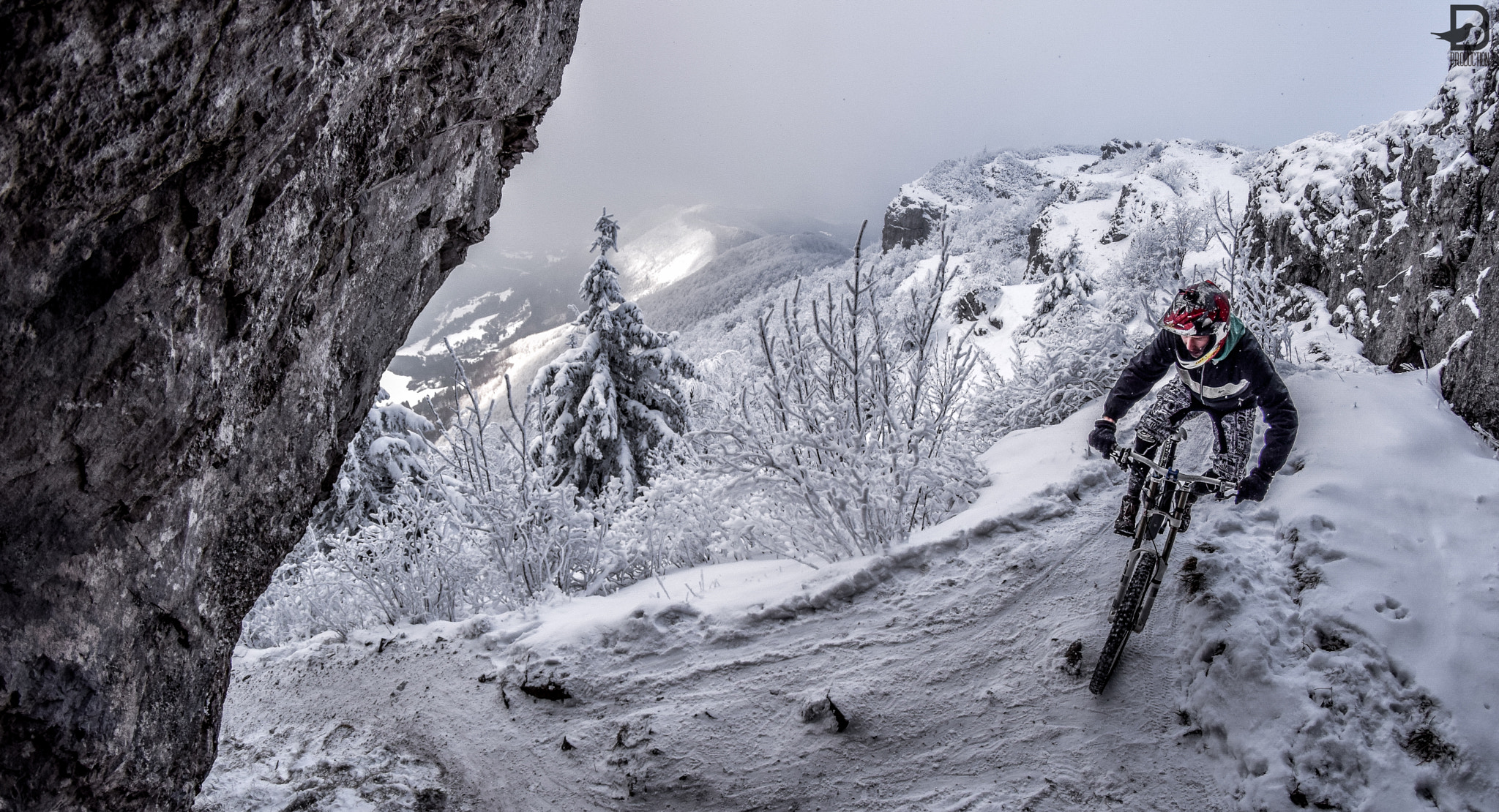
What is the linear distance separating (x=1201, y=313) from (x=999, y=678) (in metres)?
2.08

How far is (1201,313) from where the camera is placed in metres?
3.39

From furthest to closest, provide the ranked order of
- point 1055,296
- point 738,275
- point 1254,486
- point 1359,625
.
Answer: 1. point 738,275
2. point 1055,296
3. point 1254,486
4. point 1359,625

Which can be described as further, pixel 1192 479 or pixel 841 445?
pixel 841 445

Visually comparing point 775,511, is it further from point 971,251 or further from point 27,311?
point 971,251

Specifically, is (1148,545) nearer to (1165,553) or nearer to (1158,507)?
(1165,553)

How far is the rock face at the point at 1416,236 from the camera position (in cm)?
495

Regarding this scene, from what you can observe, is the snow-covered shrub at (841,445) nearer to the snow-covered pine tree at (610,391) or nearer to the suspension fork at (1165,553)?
the suspension fork at (1165,553)

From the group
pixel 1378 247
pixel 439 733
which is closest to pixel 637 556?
pixel 439 733

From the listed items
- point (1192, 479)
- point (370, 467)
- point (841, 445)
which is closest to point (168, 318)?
point (841, 445)

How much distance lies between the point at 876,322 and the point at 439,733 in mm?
3832

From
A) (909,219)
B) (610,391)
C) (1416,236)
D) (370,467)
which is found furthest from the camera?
(909,219)

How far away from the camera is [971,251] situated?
1303 inches

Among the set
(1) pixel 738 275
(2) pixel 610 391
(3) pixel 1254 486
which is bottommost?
(3) pixel 1254 486

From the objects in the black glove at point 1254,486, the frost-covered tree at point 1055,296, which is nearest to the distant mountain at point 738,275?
the frost-covered tree at point 1055,296
